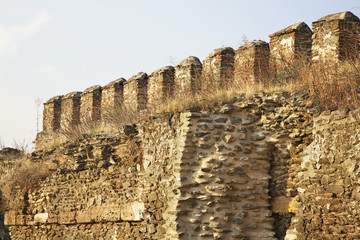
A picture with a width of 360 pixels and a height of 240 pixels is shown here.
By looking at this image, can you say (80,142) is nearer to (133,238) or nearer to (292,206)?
(133,238)

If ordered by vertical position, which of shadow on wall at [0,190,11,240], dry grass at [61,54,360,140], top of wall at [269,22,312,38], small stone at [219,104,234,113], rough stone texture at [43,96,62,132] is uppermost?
top of wall at [269,22,312,38]

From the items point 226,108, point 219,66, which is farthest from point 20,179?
point 226,108

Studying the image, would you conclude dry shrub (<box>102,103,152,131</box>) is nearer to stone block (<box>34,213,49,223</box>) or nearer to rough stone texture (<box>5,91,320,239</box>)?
rough stone texture (<box>5,91,320,239</box>)

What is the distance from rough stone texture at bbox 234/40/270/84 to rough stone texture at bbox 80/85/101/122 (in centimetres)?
426

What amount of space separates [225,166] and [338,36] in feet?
9.81

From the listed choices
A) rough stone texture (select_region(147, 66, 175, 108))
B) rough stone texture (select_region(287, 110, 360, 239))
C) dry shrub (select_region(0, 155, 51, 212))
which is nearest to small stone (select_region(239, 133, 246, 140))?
rough stone texture (select_region(287, 110, 360, 239))

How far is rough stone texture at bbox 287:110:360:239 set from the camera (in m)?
6.30

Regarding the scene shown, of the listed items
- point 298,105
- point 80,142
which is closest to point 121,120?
point 80,142

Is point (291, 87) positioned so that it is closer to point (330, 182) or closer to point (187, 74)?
point (330, 182)

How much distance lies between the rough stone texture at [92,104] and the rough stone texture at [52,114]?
1.24 meters

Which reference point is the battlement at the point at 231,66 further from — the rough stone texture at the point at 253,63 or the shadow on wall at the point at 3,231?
the shadow on wall at the point at 3,231

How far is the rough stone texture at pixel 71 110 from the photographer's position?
1302cm

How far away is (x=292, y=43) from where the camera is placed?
904 centimetres

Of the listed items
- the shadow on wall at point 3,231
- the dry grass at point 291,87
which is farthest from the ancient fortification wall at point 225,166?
the shadow on wall at point 3,231
